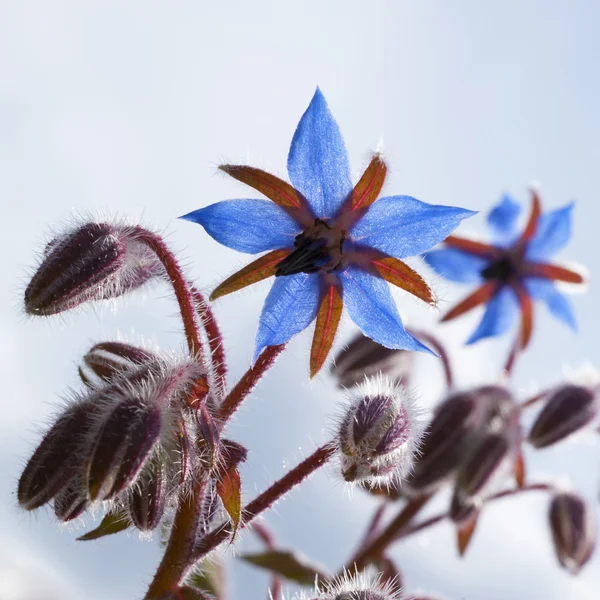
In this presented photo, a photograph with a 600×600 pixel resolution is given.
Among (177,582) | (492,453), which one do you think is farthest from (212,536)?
(492,453)

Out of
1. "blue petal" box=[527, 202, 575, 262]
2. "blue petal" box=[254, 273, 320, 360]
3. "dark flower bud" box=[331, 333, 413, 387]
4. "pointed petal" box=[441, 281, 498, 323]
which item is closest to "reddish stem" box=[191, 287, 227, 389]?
"blue petal" box=[254, 273, 320, 360]

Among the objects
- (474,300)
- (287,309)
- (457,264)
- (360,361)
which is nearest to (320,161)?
(287,309)

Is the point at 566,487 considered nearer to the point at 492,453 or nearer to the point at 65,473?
the point at 492,453

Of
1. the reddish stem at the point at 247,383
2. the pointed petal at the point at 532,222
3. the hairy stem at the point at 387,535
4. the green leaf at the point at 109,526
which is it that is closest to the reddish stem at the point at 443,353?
the hairy stem at the point at 387,535

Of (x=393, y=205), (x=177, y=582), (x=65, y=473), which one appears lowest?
(x=177, y=582)

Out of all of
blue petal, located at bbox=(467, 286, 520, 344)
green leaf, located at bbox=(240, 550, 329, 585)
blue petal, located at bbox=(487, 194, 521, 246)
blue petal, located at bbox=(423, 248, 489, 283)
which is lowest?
green leaf, located at bbox=(240, 550, 329, 585)

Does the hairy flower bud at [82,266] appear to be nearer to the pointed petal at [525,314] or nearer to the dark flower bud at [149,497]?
the dark flower bud at [149,497]

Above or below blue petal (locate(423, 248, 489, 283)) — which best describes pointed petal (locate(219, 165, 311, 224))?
below

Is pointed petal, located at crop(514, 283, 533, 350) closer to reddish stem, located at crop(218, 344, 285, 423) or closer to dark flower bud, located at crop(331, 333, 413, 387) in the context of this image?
dark flower bud, located at crop(331, 333, 413, 387)
